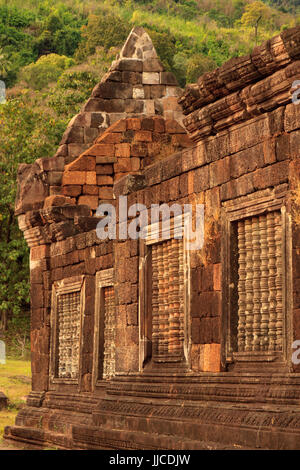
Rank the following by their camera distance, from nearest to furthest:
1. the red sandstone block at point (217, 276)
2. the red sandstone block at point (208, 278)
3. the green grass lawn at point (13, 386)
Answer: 1. the red sandstone block at point (217, 276)
2. the red sandstone block at point (208, 278)
3. the green grass lawn at point (13, 386)

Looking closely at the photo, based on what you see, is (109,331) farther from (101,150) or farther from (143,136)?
(143,136)

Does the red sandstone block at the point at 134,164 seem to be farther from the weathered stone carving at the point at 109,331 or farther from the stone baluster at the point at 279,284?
the stone baluster at the point at 279,284

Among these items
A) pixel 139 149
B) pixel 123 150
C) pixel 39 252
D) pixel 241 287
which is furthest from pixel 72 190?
pixel 241 287

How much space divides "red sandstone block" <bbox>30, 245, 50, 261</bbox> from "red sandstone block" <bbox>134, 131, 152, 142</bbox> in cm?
239

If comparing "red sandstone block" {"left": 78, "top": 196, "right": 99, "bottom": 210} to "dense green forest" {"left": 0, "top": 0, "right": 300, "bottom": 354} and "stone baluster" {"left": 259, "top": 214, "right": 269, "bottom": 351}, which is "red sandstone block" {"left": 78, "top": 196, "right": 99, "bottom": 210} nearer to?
"stone baluster" {"left": 259, "top": 214, "right": 269, "bottom": 351}

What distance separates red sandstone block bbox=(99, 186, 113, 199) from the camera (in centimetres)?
1816

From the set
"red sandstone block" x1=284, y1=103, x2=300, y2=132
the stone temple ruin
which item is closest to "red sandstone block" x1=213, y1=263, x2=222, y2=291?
the stone temple ruin

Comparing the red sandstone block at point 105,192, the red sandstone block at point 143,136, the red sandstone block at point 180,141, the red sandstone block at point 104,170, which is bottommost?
the red sandstone block at point 105,192

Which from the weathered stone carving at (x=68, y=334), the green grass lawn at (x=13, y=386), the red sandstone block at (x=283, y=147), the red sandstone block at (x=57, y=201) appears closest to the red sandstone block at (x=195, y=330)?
the red sandstone block at (x=283, y=147)

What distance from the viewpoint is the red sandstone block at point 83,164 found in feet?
59.8

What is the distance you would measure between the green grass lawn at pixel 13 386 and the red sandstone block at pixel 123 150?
5326mm
